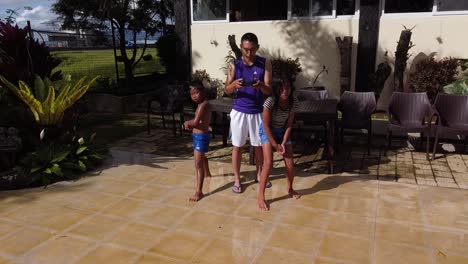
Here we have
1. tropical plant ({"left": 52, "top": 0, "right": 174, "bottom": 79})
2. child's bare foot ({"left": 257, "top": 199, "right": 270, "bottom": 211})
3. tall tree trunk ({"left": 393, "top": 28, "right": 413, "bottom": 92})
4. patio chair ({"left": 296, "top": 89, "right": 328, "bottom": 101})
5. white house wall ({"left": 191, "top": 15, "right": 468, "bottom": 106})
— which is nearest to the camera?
child's bare foot ({"left": 257, "top": 199, "right": 270, "bottom": 211})

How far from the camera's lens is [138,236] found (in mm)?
3547

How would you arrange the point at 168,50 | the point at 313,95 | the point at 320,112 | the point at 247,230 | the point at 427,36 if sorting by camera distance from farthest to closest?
the point at 168,50
the point at 427,36
the point at 313,95
the point at 320,112
the point at 247,230

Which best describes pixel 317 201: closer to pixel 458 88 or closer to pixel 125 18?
pixel 458 88

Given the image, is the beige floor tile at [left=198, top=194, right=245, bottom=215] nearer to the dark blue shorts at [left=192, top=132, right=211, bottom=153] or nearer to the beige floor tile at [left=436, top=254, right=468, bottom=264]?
the dark blue shorts at [left=192, top=132, right=211, bottom=153]

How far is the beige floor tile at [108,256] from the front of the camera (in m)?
3.15

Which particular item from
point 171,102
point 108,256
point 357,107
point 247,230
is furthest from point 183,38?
point 108,256

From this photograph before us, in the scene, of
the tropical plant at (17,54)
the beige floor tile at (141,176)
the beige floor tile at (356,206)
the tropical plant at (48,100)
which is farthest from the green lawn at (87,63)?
the beige floor tile at (356,206)

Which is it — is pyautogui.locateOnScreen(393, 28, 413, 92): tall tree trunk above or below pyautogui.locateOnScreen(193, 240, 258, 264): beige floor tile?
above

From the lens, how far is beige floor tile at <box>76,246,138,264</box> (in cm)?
315

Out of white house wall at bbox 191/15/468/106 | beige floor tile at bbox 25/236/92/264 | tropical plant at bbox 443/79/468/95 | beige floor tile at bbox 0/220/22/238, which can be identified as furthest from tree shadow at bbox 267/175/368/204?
white house wall at bbox 191/15/468/106

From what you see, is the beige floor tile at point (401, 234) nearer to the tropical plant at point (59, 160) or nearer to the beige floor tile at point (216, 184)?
the beige floor tile at point (216, 184)

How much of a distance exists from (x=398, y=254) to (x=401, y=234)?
14.9 inches

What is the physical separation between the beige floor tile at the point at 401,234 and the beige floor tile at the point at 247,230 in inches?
40.4

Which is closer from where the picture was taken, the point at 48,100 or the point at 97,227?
the point at 97,227
